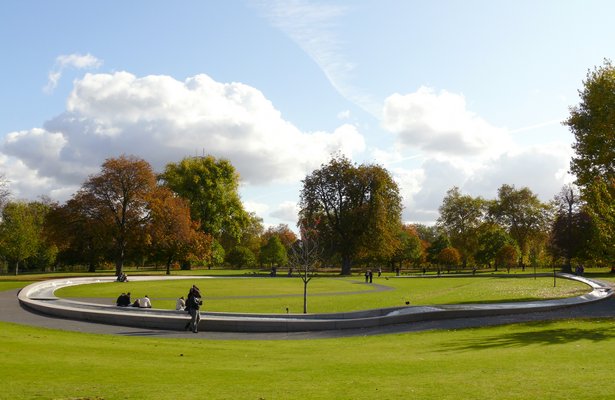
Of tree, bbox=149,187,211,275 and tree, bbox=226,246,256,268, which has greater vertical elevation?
tree, bbox=149,187,211,275

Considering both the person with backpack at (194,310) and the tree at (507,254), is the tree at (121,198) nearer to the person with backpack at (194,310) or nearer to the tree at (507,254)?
the person with backpack at (194,310)

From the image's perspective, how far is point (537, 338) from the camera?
58.5 ft

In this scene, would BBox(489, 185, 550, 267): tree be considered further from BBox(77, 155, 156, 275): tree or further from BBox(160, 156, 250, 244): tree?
BBox(77, 155, 156, 275): tree

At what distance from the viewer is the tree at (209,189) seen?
88.6 m

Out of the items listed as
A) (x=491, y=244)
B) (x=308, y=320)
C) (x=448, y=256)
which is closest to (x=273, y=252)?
(x=448, y=256)

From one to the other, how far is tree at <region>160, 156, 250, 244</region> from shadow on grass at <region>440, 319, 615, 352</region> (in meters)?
71.9

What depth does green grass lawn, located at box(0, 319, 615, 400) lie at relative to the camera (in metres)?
9.27

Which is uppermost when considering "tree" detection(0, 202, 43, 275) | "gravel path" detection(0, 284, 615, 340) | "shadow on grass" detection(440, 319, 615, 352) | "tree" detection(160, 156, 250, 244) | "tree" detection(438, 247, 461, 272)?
"tree" detection(160, 156, 250, 244)

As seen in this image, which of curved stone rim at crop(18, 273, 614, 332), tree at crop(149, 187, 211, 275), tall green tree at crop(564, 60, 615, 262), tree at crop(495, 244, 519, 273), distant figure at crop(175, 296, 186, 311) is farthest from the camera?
tree at crop(495, 244, 519, 273)

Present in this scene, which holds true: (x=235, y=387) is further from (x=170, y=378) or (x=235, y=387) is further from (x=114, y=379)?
(x=114, y=379)

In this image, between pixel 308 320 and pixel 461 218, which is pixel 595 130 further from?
pixel 461 218

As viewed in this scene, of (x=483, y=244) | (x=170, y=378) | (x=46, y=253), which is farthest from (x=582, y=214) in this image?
(x=46, y=253)

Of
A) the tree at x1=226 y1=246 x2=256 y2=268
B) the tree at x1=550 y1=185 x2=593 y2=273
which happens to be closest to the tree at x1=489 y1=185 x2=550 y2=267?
the tree at x1=550 y1=185 x2=593 y2=273

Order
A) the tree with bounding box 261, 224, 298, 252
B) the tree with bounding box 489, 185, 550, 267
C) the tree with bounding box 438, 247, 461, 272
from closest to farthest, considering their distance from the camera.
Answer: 1. the tree with bounding box 438, 247, 461, 272
2. the tree with bounding box 489, 185, 550, 267
3. the tree with bounding box 261, 224, 298, 252
